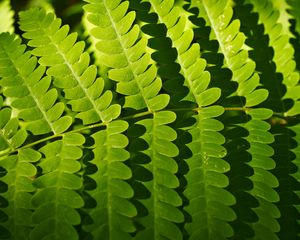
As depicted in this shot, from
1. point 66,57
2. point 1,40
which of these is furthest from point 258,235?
point 1,40

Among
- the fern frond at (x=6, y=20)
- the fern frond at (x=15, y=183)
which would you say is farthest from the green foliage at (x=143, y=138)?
the fern frond at (x=6, y=20)

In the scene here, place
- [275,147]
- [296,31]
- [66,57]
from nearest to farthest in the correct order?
[66,57], [275,147], [296,31]

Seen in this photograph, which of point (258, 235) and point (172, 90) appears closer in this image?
point (258, 235)

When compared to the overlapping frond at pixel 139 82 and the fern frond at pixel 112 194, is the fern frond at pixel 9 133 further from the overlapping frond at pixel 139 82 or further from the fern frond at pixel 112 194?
the overlapping frond at pixel 139 82


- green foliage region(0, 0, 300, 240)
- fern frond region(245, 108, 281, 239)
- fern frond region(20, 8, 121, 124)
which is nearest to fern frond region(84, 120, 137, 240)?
green foliage region(0, 0, 300, 240)

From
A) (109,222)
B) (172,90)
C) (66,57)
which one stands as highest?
(66,57)

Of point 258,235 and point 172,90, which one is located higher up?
point 172,90

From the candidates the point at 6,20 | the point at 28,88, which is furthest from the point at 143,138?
the point at 6,20

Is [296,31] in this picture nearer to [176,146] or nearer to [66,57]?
[176,146]
